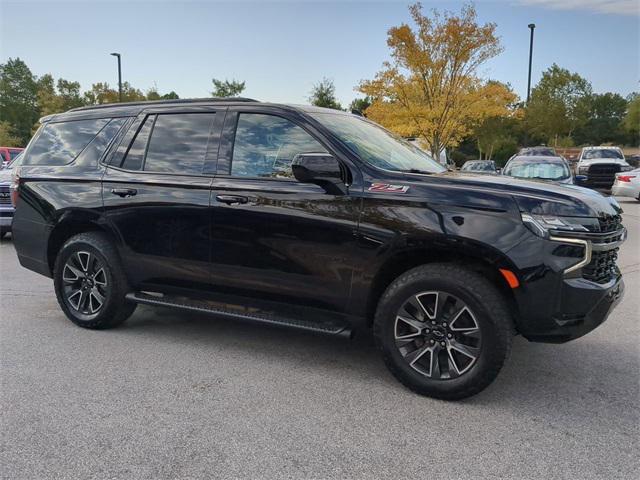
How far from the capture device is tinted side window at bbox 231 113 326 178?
386cm

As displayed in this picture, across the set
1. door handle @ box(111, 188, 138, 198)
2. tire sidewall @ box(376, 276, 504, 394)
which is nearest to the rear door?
door handle @ box(111, 188, 138, 198)

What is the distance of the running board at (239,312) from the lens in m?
3.67

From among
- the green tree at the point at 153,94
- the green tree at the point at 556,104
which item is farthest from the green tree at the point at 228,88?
the green tree at the point at 556,104

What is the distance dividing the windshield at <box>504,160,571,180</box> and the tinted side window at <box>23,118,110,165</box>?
904 centimetres

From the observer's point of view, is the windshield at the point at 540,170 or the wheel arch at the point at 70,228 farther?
the windshield at the point at 540,170

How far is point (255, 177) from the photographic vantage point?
392cm

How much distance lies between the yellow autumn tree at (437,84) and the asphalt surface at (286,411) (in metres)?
17.8

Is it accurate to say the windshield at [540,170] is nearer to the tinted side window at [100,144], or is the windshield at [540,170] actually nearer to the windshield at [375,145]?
the windshield at [375,145]

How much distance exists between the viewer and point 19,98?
196 ft

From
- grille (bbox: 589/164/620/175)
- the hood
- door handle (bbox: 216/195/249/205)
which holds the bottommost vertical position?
door handle (bbox: 216/195/249/205)

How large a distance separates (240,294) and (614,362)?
9.45 feet

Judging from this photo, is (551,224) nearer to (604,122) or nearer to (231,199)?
(231,199)

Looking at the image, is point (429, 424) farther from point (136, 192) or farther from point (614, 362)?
point (136, 192)

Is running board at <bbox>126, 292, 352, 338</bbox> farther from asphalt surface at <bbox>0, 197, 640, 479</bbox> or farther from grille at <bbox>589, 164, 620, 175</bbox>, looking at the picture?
grille at <bbox>589, 164, 620, 175</bbox>
